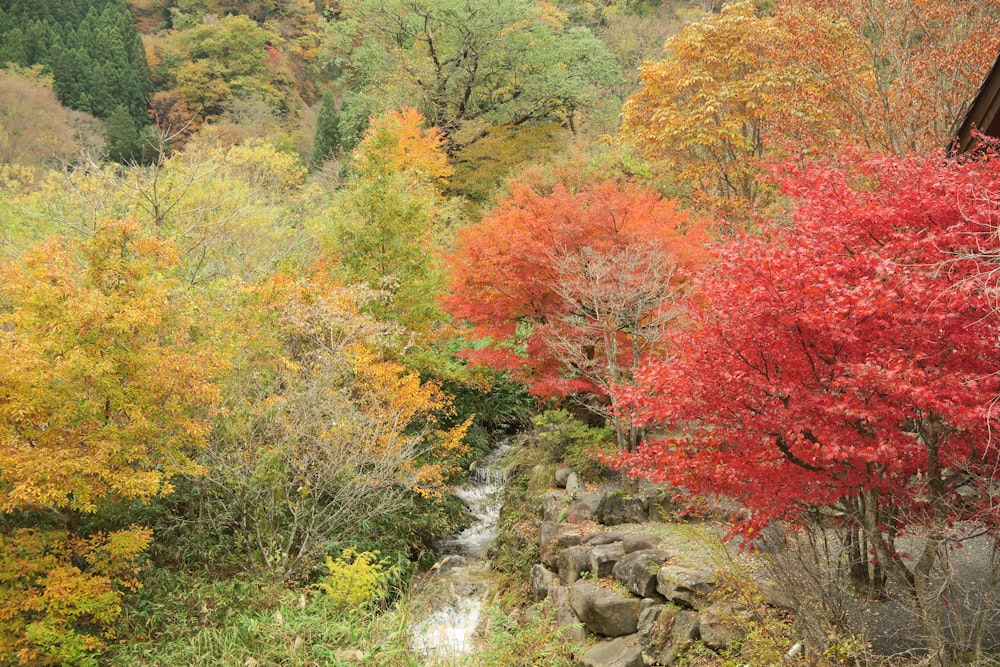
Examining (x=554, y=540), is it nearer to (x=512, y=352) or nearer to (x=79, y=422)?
(x=512, y=352)

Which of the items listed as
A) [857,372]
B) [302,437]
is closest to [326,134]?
[302,437]

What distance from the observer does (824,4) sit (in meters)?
12.9

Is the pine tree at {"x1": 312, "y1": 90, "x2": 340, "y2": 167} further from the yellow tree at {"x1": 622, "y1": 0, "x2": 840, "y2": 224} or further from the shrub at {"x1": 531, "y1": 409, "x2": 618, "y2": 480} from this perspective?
the shrub at {"x1": 531, "y1": 409, "x2": 618, "y2": 480}

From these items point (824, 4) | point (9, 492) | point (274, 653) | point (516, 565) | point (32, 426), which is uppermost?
point (824, 4)

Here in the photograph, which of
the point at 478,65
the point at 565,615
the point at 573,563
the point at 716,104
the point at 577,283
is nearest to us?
the point at 565,615

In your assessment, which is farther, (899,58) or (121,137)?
(121,137)

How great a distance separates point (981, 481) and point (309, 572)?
8.88 metres

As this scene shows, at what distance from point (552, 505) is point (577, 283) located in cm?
409

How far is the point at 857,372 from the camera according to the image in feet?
17.6

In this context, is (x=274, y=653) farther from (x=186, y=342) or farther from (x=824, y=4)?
(x=824, y=4)

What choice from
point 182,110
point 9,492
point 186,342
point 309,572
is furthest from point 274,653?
point 182,110

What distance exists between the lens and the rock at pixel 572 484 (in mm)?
12078

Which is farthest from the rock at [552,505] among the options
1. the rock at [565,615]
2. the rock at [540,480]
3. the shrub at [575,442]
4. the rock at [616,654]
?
the rock at [616,654]

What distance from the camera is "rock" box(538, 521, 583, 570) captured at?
34.7 ft
